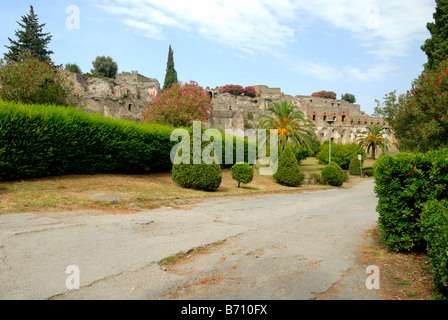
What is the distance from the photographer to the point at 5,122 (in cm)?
977

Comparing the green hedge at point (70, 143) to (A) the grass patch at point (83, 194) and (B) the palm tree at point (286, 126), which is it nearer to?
(A) the grass patch at point (83, 194)

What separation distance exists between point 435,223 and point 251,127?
46204mm

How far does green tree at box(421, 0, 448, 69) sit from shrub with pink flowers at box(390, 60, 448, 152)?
12.3 feet

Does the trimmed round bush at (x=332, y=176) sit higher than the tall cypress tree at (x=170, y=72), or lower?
lower

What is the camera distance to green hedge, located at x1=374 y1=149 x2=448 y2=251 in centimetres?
434

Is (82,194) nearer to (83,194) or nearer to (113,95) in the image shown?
(83,194)

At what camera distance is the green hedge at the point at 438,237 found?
116 inches

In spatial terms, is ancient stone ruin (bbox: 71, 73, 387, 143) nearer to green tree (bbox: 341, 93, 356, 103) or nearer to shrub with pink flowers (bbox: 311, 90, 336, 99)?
shrub with pink flowers (bbox: 311, 90, 336, 99)

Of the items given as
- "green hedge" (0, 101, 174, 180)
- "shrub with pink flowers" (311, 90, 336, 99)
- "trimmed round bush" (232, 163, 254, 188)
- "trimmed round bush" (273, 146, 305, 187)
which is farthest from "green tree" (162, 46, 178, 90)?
"shrub with pink flowers" (311, 90, 336, 99)

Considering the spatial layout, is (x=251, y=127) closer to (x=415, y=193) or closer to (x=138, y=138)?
(x=138, y=138)

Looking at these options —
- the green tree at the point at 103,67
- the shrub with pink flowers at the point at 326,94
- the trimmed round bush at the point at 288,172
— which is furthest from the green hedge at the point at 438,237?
the shrub with pink flowers at the point at 326,94

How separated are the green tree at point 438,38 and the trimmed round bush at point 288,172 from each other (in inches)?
396

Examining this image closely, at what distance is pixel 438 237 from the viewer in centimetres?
316
